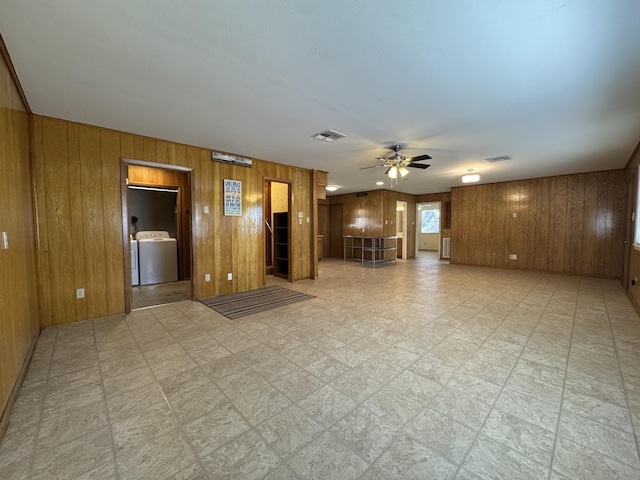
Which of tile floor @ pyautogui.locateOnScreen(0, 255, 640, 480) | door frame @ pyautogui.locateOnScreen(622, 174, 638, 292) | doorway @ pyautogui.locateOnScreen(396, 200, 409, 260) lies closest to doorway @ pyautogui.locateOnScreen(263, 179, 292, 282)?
tile floor @ pyautogui.locateOnScreen(0, 255, 640, 480)

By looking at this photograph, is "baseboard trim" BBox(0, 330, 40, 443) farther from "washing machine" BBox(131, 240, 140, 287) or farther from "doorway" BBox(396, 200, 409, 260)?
"doorway" BBox(396, 200, 409, 260)

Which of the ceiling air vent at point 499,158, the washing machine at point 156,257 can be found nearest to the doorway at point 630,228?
the ceiling air vent at point 499,158

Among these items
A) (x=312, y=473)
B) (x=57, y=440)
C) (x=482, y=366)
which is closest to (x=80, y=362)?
(x=57, y=440)

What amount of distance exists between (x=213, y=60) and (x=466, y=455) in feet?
9.67

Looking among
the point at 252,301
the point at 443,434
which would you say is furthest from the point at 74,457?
the point at 252,301

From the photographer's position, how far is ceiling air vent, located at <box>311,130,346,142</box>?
11.5 ft

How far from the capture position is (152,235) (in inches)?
228

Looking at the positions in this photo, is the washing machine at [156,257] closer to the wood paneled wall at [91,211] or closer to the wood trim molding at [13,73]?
the wood paneled wall at [91,211]

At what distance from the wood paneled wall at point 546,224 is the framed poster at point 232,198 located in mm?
6553

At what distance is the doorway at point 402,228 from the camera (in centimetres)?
965

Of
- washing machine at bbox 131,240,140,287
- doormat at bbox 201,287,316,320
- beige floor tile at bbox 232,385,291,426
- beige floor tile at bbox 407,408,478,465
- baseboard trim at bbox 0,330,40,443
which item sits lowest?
beige floor tile at bbox 407,408,478,465

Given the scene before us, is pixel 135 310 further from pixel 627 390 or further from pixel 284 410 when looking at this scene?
pixel 627 390

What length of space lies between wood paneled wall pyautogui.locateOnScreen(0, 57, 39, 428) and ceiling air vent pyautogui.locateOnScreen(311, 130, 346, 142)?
111 inches

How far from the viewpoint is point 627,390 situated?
1.91 m
